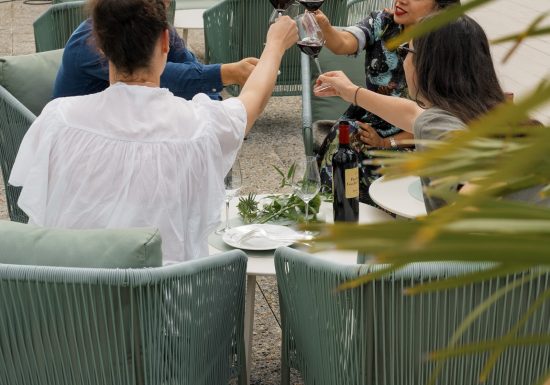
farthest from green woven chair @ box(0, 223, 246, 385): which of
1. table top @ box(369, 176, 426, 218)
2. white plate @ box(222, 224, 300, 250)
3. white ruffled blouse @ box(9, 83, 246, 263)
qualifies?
table top @ box(369, 176, 426, 218)

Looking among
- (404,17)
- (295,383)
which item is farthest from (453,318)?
(404,17)

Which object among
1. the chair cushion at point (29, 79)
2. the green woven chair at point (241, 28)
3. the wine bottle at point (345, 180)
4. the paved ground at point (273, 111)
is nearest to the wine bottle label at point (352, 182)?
the wine bottle at point (345, 180)

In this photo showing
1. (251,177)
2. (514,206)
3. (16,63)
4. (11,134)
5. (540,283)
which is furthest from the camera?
(251,177)

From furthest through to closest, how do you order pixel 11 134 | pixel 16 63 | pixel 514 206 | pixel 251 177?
pixel 251 177 < pixel 16 63 < pixel 11 134 < pixel 514 206

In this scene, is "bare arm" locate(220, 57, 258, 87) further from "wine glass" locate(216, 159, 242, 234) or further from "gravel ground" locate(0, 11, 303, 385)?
"gravel ground" locate(0, 11, 303, 385)

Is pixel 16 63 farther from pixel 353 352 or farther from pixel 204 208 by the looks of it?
pixel 353 352

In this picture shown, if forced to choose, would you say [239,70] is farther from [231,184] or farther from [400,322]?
[400,322]

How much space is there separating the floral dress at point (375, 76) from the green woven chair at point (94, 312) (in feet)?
7.14

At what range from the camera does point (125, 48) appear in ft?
8.23

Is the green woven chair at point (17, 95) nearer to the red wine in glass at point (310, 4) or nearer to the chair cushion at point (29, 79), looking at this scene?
the chair cushion at point (29, 79)

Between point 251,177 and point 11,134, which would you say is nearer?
point 11,134

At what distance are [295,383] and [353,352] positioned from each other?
1161 mm

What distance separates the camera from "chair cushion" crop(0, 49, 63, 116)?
4.05 meters

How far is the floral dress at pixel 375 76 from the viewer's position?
14.5 ft
